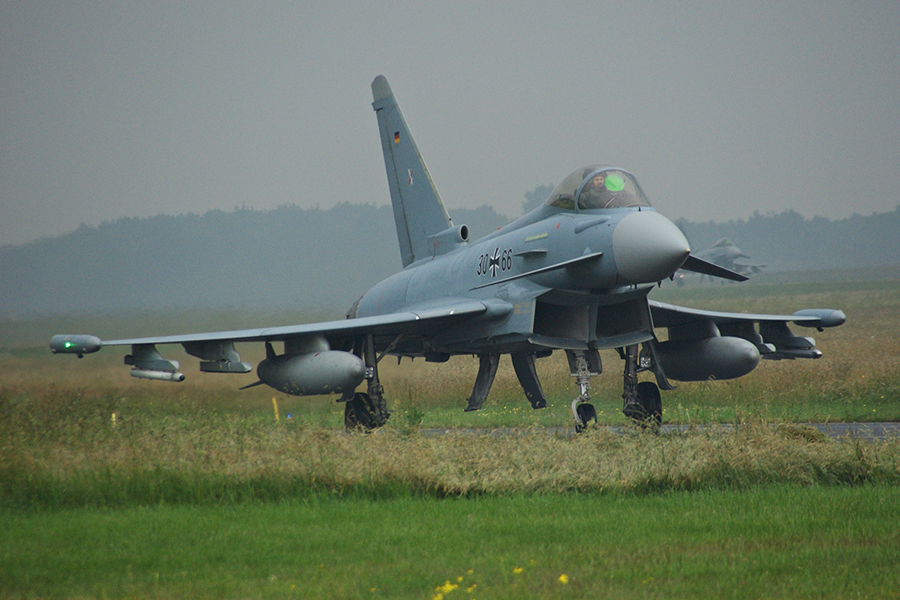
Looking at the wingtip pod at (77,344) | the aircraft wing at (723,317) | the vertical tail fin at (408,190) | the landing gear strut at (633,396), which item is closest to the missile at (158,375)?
the wingtip pod at (77,344)

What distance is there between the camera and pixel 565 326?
1232 centimetres

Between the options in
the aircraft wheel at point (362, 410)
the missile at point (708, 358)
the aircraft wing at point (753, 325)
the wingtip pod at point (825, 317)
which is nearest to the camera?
the missile at point (708, 358)

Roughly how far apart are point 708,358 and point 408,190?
7401 mm

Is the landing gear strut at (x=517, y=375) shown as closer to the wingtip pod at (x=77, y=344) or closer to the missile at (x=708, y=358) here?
the missile at (x=708, y=358)

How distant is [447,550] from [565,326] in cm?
682

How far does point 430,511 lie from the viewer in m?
7.20

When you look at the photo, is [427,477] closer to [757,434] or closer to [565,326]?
[757,434]

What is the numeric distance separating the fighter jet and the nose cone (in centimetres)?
1

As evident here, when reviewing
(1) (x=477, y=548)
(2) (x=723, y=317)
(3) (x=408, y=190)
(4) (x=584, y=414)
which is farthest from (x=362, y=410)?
(1) (x=477, y=548)

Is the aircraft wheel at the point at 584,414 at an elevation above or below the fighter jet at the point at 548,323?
below

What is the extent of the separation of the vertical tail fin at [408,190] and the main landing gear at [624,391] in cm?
474

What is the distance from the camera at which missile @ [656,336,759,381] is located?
13.3m

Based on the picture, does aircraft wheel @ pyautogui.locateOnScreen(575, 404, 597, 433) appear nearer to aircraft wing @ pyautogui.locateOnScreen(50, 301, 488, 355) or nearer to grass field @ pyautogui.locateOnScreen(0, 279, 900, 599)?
grass field @ pyautogui.locateOnScreen(0, 279, 900, 599)

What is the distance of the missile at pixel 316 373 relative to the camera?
12.0m
